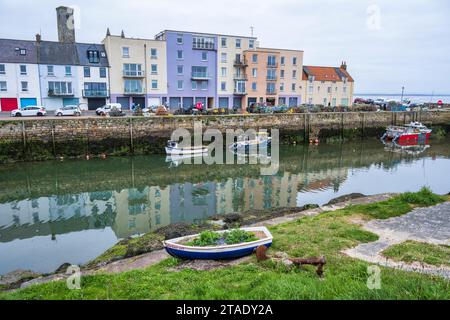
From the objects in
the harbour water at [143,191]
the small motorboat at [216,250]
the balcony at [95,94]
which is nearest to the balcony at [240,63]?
the balcony at [95,94]

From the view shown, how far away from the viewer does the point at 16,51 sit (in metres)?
39.9

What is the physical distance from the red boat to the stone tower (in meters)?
40.1

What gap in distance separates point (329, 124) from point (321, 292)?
3700 cm

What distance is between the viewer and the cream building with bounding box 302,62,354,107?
55.7 m

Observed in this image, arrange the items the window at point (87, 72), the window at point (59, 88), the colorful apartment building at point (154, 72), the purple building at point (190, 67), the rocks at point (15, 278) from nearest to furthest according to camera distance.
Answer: the rocks at point (15, 278)
the colorful apartment building at point (154, 72)
the window at point (59, 88)
the window at point (87, 72)
the purple building at point (190, 67)

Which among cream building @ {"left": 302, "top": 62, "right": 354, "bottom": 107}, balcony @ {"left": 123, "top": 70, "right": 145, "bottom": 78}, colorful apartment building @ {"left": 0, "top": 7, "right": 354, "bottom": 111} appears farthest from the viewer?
cream building @ {"left": 302, "top": 62, "right": 354, "bottom": 107}

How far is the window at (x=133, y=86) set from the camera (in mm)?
44375

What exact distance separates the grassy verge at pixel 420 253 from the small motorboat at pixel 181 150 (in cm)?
2227

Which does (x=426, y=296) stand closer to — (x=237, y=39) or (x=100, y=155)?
(x=100, y=155)

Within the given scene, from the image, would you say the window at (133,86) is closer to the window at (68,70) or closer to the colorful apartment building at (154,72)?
the colorful apartment building at (154,72)

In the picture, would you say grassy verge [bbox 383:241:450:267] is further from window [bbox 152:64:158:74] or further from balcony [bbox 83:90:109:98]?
window [bbox 152:64:158:74]

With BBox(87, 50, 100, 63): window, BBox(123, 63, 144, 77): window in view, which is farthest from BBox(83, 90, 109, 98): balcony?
BBox(87, 50, 100, 63): window

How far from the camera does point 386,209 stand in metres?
12.2
